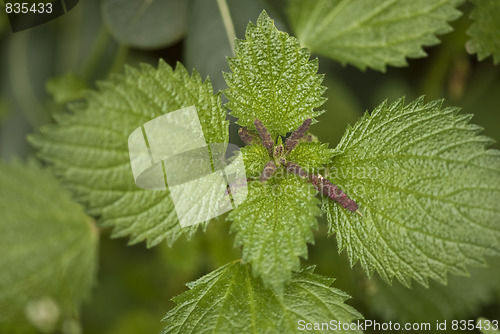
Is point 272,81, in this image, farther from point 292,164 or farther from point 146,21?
point 146,21

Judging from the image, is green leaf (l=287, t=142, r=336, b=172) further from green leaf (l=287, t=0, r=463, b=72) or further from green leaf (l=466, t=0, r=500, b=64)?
green leaf (l=466, t=0, r=500, b=64)

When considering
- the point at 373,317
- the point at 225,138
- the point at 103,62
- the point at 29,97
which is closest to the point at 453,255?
the point at 225,138

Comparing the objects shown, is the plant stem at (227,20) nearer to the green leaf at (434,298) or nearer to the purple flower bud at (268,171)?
the purple flower bud at (268,171)

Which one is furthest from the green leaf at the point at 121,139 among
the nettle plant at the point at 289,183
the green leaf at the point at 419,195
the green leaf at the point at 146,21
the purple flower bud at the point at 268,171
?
the green leaf at the point at 146,21

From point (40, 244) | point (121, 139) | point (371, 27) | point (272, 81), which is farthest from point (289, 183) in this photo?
point (40, 244)

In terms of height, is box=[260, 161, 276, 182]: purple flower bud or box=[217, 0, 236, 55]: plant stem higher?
box=[217, 0, 236, 55]: plant stem

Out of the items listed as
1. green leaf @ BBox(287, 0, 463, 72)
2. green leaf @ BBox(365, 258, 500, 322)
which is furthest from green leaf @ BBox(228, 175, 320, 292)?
green leaf @ BBox(365, 258, 500, 322)
